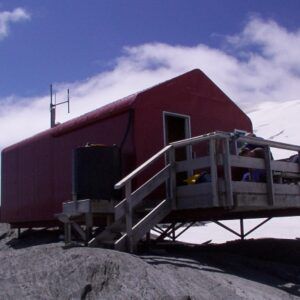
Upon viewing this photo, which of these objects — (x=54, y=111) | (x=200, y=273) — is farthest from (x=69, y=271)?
(x=54, y=111)

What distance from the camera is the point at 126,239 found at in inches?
363

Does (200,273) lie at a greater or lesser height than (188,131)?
lesser

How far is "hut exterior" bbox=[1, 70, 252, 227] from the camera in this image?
11789 mm

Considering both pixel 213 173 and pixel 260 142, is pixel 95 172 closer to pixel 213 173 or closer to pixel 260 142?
pixel 213 173

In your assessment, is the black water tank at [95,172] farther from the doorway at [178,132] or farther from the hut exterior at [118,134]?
the doorway at [178,132]

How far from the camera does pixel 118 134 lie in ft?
39.6

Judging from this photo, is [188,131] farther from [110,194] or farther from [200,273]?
[200,273]

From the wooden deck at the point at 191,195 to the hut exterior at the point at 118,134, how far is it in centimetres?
168

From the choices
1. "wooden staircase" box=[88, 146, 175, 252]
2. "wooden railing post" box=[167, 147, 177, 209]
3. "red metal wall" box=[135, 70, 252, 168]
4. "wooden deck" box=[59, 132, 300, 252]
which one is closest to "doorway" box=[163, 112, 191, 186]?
"red metal wall" box=[135, 70, 252, 168]

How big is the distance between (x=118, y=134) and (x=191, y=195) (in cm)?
290

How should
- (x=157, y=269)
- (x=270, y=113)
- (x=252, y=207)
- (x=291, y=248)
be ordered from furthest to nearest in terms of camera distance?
(x=270, y=113) < (x=291, y=248) < (x=252, y=207) < (x=157, y=269)

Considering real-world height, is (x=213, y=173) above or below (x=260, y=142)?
below

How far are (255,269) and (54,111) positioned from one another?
482 inches

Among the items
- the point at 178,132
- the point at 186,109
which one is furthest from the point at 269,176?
the point at 178,132
